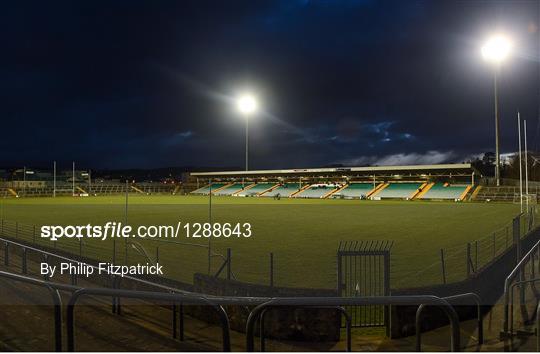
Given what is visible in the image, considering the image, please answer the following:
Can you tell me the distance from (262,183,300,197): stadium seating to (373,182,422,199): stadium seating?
682 inches

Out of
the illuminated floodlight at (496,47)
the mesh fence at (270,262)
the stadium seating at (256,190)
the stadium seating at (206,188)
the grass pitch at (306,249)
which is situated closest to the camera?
the mesh fence at (270,262)

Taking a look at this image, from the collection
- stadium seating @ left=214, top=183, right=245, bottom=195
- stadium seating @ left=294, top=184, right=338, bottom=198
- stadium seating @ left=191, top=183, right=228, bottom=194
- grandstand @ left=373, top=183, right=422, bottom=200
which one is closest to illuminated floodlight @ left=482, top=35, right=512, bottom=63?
grandstand @ left=373, top=183, right=422, bottom=200

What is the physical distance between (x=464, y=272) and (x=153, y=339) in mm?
9088

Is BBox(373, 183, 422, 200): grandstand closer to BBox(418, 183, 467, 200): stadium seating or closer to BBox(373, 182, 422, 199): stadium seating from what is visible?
BBox(373, 182, 422, 199): stadium seating

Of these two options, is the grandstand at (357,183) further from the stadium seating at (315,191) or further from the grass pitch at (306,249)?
the grass pitch at (306,249)

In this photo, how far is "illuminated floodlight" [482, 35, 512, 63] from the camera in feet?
158

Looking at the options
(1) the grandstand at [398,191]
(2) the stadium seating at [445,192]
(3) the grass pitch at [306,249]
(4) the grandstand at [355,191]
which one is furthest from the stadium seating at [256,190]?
(3) the grass pitch at [306,249]

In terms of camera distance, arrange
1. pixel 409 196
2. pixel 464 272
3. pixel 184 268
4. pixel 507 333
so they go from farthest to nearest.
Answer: pixel 409 196, pixel 184 268, pixel 464 272, pixel 507 333

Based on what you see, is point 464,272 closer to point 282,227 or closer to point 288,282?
point 288,282

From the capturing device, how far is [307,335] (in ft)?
23.4

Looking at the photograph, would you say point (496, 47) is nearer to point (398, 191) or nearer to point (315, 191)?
point (398, 191)

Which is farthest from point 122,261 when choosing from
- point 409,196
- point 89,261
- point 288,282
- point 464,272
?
point 409,196

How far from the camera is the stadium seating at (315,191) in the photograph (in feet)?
250

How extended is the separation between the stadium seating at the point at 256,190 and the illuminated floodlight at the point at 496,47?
150 ft
